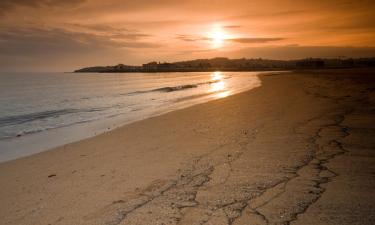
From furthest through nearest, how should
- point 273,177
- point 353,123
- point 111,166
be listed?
point 353,123 → point 111,166 → point 273,177

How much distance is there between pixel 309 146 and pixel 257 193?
9.50 feet

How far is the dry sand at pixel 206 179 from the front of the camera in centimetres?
403

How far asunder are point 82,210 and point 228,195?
2.01 metres

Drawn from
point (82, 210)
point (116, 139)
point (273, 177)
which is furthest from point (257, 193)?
point (116, 139)

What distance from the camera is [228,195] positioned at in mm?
4539

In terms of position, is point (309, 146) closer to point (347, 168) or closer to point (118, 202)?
point (347, 168)

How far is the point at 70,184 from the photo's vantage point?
5516 millimetres

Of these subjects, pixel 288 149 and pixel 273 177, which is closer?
pixel 273 177

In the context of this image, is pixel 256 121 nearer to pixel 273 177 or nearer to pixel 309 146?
pixel 309 146

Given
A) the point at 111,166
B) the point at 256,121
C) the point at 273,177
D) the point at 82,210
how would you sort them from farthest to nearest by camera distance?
the point at 256,121 → the point at 111,166 → the point at 273,177 → the point at 82,210

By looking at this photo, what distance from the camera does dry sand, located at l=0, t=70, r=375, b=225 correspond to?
13.2 ft

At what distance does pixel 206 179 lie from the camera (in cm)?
526

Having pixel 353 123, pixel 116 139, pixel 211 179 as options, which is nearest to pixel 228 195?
pixel 211 179

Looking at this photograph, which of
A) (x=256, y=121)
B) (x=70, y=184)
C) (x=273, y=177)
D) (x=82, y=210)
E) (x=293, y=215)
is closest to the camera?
(x=293, y=215)
